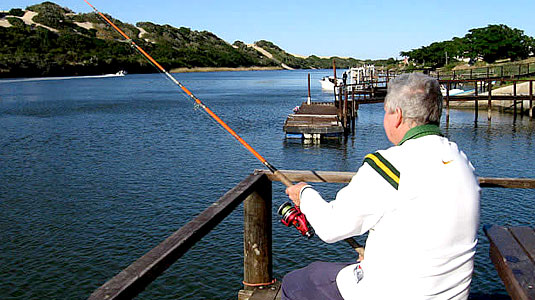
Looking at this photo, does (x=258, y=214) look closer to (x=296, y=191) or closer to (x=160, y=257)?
(x=296, y=191)

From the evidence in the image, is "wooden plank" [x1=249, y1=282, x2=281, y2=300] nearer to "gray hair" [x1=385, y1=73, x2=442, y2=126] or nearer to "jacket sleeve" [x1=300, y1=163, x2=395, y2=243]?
"jacket sleeve" [x1=300, y1=163, x2=395, y2=243]

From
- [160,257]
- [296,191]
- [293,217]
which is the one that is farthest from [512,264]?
[160,257]

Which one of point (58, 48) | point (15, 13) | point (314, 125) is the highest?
point (15, 13)

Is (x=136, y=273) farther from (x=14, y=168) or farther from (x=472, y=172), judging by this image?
(x=14, y=168)

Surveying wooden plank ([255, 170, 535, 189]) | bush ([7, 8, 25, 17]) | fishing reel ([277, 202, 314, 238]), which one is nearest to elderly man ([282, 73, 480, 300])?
fishing reel ([277, 202, 314, 238])

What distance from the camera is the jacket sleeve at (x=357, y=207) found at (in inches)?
87.4

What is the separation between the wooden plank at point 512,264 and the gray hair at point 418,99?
39.6 inches

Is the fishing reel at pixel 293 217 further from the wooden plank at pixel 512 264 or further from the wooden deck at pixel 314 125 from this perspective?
the wooden deck at pixel 314 125

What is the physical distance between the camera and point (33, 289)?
416 inches

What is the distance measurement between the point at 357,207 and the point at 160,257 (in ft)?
3.83

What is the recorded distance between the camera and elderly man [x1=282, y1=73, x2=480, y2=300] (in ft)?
7.26

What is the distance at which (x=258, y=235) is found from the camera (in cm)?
471

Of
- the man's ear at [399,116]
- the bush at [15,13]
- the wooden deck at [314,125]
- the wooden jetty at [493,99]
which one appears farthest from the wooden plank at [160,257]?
the bush at [15,13]

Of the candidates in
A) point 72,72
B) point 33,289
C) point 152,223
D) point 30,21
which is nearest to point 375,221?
point 33,289
